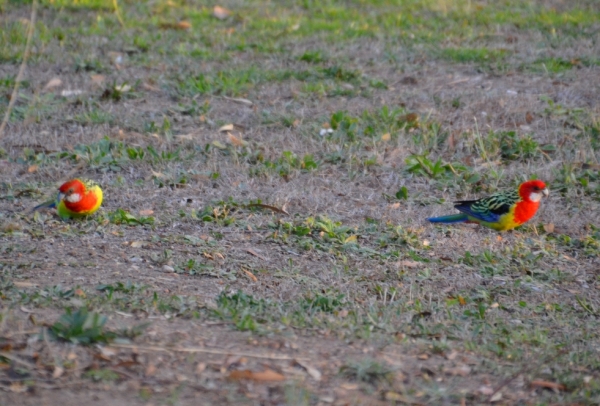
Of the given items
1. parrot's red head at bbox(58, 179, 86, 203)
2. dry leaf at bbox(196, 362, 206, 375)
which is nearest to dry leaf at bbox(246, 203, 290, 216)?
parrot's red head at bbox(58, 179, 86, 203)

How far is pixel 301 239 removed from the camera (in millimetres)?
5270

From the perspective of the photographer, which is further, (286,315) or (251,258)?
(251,258)

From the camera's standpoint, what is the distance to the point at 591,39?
388 inches

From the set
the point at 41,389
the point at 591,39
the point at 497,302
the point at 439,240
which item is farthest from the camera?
the point at 591,39

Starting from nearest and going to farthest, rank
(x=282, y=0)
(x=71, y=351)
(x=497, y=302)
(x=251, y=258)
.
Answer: (x=71, y=351)
(x=497, y=302)
(x=251, y=258)
(x=282, y=0)

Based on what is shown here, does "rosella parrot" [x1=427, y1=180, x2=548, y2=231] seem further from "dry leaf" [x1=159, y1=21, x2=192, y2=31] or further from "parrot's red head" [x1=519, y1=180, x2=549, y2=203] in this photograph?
"dry leaf" [x1=159, y1=21, x2=192, y2=31]

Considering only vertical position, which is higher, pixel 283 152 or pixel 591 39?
pixel 591 39

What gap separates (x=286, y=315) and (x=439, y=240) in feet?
5.63

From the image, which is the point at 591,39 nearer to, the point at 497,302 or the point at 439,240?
the point at 439,240

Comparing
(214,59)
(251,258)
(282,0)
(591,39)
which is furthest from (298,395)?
(282,0)

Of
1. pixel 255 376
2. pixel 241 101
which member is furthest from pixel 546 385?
pixel 241 101

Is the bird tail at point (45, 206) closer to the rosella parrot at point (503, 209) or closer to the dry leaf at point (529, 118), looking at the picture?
the rosella parrot at point (503, 209)

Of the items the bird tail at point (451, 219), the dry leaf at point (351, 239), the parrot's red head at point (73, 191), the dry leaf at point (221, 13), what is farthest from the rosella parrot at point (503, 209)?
the dry leaf at point (221, 13)

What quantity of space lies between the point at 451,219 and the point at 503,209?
369mm
